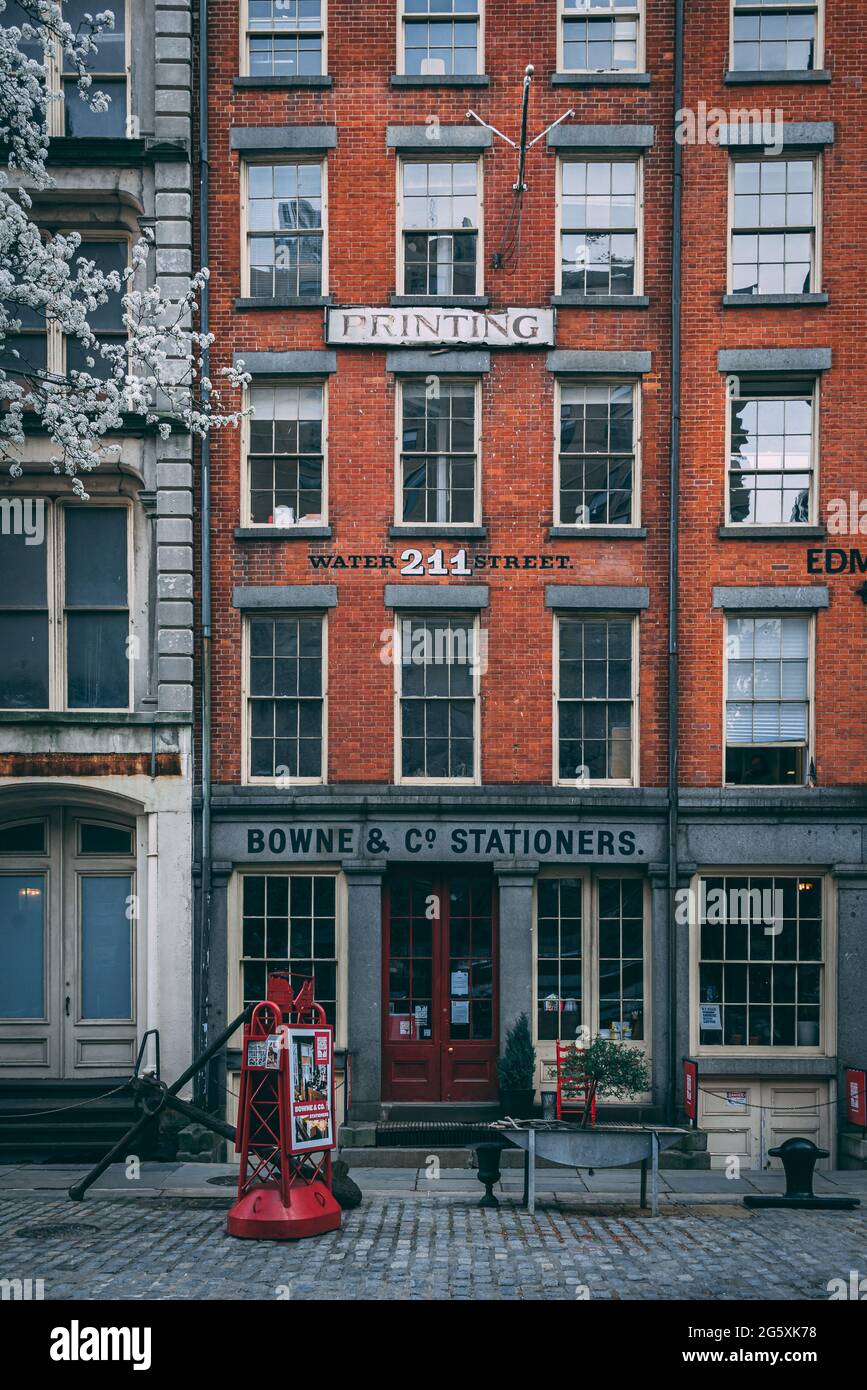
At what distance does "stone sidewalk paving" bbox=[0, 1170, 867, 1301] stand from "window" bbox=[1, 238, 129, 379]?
1074 cm

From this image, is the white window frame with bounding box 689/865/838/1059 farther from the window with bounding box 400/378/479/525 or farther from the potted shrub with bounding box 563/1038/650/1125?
the window with bounding box 400/378/479/525

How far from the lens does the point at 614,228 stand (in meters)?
17.6

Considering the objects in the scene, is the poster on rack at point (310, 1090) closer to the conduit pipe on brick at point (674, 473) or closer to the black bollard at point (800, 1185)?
the black bollard at point (800, 1185)

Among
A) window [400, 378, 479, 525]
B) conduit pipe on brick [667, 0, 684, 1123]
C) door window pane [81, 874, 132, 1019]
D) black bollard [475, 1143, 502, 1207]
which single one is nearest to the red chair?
conduit pipe on brick [667, 0, 684, 1123]

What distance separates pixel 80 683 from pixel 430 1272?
965 cm

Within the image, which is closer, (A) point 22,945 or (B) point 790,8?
(A) point 22,945

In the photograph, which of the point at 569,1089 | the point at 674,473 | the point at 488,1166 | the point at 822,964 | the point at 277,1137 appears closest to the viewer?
the point at 277,1137

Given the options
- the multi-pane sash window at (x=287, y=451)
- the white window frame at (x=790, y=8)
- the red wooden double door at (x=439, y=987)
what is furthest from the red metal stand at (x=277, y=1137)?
the white window frame at (x=790, y=8)

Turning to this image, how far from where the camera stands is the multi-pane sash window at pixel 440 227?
1762cm

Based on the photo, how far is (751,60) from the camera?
17641 millimetres

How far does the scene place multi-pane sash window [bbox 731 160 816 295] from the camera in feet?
57.6

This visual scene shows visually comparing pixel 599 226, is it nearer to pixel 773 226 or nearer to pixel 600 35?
pixel 773 226

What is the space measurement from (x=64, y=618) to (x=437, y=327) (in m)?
6.54

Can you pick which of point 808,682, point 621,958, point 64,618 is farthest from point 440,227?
point 621,958
